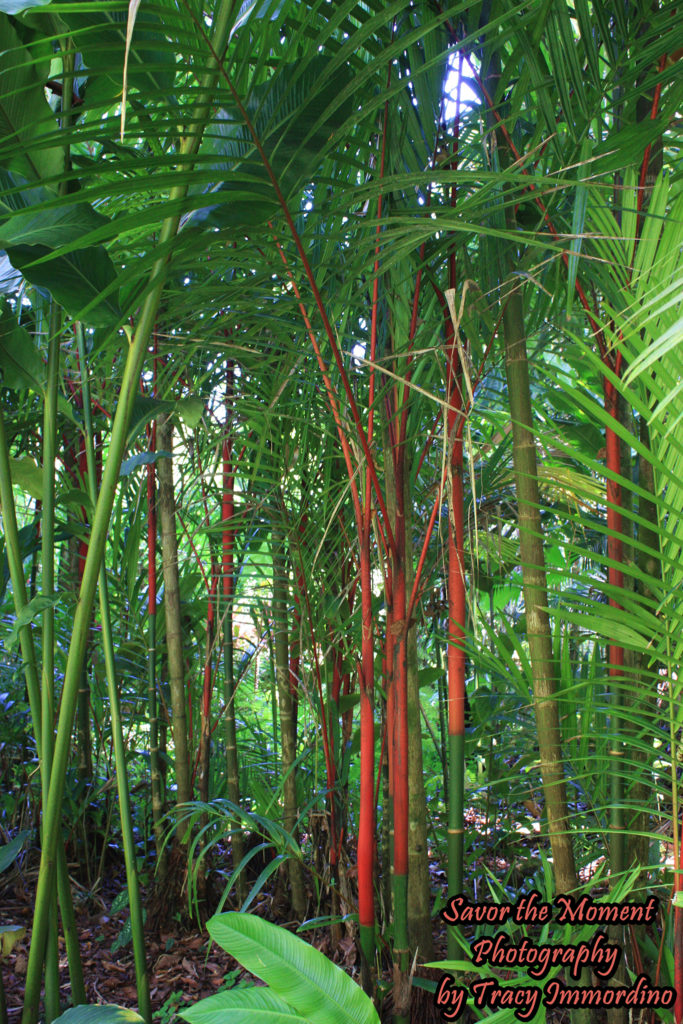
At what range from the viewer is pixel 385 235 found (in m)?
0.74

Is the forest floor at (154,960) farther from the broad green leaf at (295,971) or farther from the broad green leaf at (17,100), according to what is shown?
the broad green leaf at (17,100)

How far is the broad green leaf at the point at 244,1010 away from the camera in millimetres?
860

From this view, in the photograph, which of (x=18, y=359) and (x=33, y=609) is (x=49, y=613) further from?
(x=18, y=359)

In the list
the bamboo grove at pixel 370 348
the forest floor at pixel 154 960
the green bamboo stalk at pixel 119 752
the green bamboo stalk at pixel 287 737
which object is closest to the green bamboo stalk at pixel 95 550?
the bamboo grove at pixel 370 348

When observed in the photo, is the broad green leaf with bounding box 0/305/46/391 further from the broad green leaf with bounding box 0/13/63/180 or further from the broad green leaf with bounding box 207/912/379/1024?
the broad green leaf with bounding box 207/912/379/1024

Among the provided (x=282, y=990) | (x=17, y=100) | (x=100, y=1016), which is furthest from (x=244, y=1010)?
(x=17, y=100)

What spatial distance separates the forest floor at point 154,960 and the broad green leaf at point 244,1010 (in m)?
0.39

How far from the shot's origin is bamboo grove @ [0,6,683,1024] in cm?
71

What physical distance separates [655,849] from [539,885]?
0.24 m

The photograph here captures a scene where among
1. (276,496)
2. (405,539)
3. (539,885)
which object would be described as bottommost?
(539,885)

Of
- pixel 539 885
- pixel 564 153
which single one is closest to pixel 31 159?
pixel 564 153

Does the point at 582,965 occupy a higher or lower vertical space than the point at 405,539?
lower

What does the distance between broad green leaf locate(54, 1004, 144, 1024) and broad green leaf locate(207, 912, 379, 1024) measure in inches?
5.1

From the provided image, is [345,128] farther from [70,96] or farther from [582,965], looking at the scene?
[582,965]
